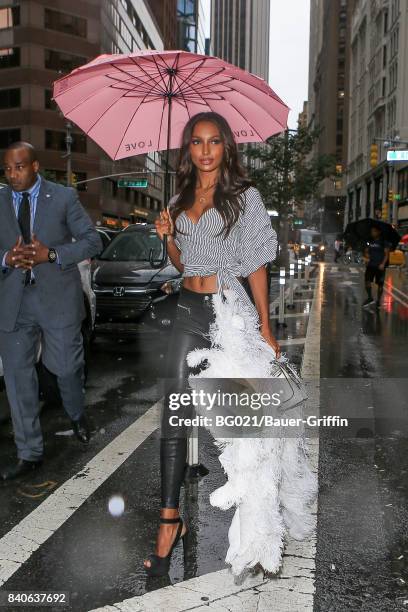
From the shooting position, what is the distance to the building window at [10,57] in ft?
201

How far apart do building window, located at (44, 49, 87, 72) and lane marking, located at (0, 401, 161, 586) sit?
203 feet

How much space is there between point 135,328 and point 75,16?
5968 centimetres

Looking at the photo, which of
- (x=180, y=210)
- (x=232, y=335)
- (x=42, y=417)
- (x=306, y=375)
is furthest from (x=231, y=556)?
(x=306, y=375)

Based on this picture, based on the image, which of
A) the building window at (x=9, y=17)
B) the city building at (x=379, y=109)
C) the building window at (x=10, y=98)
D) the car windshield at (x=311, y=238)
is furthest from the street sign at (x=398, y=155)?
the building window at (x=9, y=17)

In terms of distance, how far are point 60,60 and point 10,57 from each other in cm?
456

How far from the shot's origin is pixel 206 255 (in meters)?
3.11

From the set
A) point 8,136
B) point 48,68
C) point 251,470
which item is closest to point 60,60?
point 48,68

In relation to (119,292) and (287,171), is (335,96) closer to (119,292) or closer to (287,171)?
(287,171)

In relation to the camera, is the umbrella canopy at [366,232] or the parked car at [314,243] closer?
the umbrella canopy at [366,232]

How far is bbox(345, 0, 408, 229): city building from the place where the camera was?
2518 inches

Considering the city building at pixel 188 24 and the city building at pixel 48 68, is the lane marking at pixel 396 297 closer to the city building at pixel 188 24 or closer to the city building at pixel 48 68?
the city building at pixel 48 68

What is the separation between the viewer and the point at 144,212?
279ft

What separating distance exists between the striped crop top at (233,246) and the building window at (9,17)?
65626 millimetres

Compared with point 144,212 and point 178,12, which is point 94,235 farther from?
point 178,12
